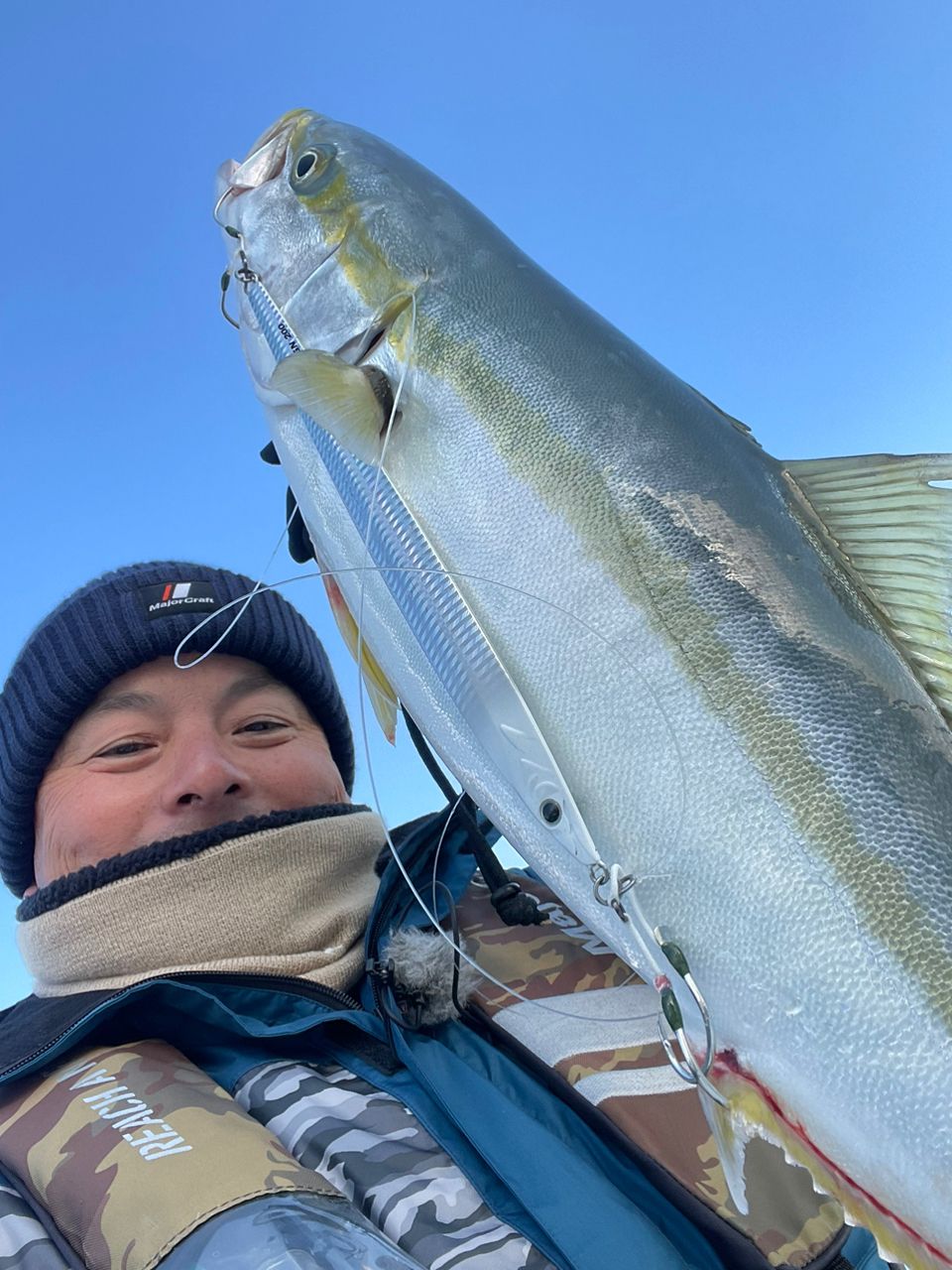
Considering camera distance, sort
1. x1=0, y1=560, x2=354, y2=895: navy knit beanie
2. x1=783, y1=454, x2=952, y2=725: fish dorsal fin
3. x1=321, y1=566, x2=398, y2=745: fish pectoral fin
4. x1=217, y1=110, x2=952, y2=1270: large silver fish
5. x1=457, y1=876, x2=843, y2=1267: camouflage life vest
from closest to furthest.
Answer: x1=217, y1=110, x2=952, y2=1270: large silver fish, x1=783, y1=454, x2=952, y2=725: fish dorsal fin, x1=457, y1=876, x2=843, y2=1267: camouflage life vest, x1=321, y1=566, x2=398, y2=745: fish pectoral fin, x1=0, y1=560, x2=354, y2=895: navy knit beanie

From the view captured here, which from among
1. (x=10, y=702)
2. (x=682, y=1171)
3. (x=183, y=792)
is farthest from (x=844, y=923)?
(x=10, y=702)

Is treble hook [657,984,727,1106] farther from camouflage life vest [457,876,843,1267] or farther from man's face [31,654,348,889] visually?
man's face [31,654,348,889]

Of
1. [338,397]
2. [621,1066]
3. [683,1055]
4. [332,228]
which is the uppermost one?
[332,228]

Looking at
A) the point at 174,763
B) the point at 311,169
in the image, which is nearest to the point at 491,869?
the point at 174,763

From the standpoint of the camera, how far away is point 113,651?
2.69 metres

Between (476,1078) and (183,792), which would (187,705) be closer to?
(183,792)

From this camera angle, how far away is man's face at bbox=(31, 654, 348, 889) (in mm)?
2359

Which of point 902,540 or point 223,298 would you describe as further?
point 223,298

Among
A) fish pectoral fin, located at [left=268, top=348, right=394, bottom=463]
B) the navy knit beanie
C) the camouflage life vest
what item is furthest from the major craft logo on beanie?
fish pectoral fin, located at [left=268, top=348, right=394, bottom=463]

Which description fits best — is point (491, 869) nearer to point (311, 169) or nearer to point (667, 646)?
point (667, 646)

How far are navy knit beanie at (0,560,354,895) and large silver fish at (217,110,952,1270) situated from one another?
126cm

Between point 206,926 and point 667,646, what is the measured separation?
1443 millimetres

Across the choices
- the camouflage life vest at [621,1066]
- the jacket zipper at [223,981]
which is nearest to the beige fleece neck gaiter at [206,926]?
the jacket zipper at [223,981]

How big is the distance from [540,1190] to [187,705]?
162 cm
